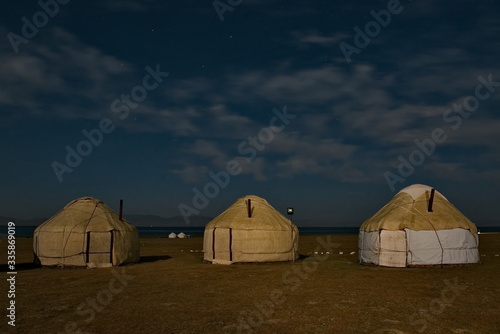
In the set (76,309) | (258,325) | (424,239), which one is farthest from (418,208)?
(76,309)

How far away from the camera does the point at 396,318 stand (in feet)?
28.5

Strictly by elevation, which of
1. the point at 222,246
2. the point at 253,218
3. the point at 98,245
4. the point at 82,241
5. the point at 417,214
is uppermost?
the point at 417,214

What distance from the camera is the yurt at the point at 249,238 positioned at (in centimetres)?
1855

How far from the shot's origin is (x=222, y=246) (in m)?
18.8

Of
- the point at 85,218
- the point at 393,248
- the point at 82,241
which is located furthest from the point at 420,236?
the point at 85,218

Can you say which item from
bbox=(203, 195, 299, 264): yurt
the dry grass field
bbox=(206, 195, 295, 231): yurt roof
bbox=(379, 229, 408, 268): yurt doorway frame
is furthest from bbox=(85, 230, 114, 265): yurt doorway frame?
bbox=(379, 229, 408, 268): yurt doorway frame

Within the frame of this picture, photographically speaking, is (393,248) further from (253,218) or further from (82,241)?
(82,241)

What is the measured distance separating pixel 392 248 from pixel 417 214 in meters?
1.78

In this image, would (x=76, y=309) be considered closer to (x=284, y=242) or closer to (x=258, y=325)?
(x=258, y=325)

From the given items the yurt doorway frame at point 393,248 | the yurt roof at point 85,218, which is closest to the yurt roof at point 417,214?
the yurt doorway frame at point 393,248

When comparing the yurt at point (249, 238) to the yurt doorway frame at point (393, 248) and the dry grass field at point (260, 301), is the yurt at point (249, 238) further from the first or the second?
the yurt doorway frame at point (393, 248)

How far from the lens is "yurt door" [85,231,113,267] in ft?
57.4

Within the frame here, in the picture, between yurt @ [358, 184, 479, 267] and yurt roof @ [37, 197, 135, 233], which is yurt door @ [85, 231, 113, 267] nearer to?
yurt roof @ [37, 197, 135, 233]

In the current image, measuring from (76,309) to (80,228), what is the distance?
8.54m
